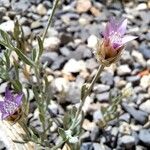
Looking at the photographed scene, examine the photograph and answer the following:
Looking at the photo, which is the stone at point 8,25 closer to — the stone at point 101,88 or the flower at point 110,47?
the stone at point 101,88

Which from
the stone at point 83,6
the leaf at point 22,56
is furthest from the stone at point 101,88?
the leaf at point 22,56

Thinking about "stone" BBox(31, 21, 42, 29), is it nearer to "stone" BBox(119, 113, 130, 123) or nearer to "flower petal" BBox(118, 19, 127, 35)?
"stone" BBox(119, 113, 130, 123)

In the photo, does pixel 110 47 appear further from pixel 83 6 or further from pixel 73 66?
pixel 83 6

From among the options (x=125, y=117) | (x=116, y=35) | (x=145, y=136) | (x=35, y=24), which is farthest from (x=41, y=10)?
A: (x=116, y=35)

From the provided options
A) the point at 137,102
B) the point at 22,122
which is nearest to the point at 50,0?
the point at 137,102

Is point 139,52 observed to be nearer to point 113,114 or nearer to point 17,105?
point 113,114

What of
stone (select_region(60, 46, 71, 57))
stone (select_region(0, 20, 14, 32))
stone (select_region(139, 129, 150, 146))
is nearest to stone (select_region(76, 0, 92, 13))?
stone (select_region(60, 46, 71, 57))

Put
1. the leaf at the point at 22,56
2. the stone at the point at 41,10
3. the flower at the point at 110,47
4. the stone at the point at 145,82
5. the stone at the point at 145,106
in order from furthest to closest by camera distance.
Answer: the stone at the point at 41,10 → the stone at the point at 145,82 → the stone at the point at 145,106 → the leaf at the point at 22,56 → the flower at the point at 110,47

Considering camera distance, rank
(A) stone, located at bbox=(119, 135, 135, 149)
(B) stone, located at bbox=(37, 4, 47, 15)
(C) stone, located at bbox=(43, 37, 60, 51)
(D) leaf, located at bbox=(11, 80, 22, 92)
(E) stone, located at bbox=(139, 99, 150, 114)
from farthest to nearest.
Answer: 1. (B) stone, located at bbox=(37, 4, 47, 15)
2. (C) stone, located at bbox=(43, 37, 60, 51)
3. (E) stone, located at bbox=(139, 99, 150, 114)
4. (A) stone, located at bbox=(119, 135, 135, 149)
5. (D) leaf, located at bbox=(11, 80, 22, 92)
